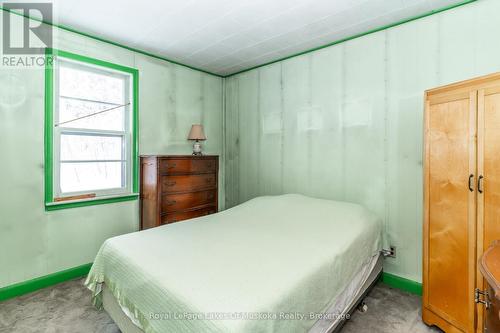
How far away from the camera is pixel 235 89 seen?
3.93m

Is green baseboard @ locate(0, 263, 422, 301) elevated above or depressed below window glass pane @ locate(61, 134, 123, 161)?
below

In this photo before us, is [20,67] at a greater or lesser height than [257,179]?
greater

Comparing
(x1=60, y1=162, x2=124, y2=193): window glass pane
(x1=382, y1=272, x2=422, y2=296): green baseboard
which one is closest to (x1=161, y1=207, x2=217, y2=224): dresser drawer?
(x1=60, y1=162, x2=124, y2=193): window glass pane

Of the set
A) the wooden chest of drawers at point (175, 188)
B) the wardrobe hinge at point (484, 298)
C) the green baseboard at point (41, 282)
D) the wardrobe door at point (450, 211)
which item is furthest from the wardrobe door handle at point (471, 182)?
the green baseboard at point (41, 282)

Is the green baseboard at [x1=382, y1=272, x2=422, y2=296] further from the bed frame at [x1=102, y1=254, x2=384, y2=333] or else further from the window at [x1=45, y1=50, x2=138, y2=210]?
the window at [x1=45, y1=50, x2=138, y2=210]

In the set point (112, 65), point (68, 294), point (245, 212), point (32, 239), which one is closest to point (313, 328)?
point (245, 212)

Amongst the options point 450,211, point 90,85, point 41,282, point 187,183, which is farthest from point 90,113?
point 450,211

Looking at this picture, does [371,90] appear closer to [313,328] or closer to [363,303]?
[363,303]

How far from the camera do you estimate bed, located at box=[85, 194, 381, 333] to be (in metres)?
1.13

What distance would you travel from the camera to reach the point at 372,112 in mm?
2615

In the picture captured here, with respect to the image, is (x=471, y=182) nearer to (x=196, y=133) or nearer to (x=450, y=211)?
(x=450, y=211)

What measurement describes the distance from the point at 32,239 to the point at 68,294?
2.08ft

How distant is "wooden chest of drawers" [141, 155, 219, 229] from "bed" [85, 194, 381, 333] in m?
0.78

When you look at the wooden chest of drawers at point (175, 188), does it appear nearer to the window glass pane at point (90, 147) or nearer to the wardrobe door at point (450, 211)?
the window glass pane at point (90, 147)
